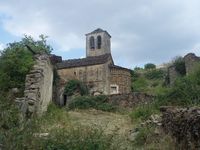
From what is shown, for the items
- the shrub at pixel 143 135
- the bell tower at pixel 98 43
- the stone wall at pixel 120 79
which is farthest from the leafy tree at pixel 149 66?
the shrub at pixel 143 135

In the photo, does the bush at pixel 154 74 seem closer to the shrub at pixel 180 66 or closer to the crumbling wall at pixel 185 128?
the shrub at pixel 180 66

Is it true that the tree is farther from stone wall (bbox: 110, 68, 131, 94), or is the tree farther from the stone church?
stone wall (bbox: 110, 68, 131, 94)

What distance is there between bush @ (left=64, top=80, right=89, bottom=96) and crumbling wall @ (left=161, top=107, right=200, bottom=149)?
2802 centimetres

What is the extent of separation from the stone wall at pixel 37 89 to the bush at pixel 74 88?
21.9m

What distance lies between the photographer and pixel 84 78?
41.8 metres

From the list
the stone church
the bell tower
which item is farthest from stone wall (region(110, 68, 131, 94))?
the bell tower

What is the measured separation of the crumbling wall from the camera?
337 inches

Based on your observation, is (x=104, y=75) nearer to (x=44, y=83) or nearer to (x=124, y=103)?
(x=124, y=103)

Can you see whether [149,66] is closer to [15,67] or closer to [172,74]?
[172,74]

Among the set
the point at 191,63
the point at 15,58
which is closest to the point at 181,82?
the point at 15,58

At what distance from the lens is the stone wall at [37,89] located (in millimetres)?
12502

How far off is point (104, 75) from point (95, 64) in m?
1.51

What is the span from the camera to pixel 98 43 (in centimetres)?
6106

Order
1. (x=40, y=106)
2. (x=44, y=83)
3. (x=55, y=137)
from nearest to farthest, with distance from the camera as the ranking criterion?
(x=55, y=137), (x=40, y=106), (x=44, y=83)
